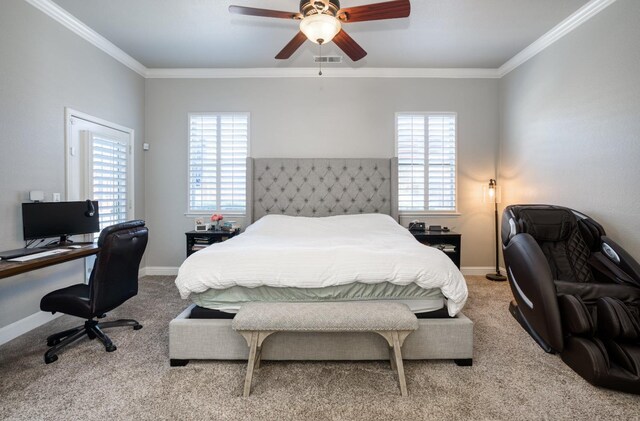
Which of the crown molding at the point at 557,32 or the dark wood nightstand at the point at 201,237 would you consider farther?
the dark wood nightstand at the point at 201,237

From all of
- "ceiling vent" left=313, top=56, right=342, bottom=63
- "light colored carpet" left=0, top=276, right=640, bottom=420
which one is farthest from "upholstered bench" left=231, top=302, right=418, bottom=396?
"ceiling vent" left=313, top=56, right=342, bottom=63

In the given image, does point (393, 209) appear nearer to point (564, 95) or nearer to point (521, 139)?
point (521, 139)

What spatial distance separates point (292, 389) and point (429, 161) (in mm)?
3730

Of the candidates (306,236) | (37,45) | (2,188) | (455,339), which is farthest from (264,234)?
(37,45)

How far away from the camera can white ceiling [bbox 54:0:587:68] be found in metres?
3.02

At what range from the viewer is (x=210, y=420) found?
171cm

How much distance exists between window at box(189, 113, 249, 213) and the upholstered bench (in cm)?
285

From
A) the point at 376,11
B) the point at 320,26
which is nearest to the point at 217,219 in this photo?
Result: the point at 320,26

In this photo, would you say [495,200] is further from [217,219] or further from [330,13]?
[217,219]

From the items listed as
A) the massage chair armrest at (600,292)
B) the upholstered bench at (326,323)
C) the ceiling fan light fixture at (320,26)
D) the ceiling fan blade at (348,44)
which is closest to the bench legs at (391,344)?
the upholstered bench at (326,323)

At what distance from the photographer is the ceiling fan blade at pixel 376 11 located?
2109 mm

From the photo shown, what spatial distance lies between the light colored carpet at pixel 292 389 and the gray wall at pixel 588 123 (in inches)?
64.1

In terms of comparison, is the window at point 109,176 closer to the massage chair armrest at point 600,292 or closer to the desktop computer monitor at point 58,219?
the desktop computer monitor at point 58,219

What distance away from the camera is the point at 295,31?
3559 millimetres
